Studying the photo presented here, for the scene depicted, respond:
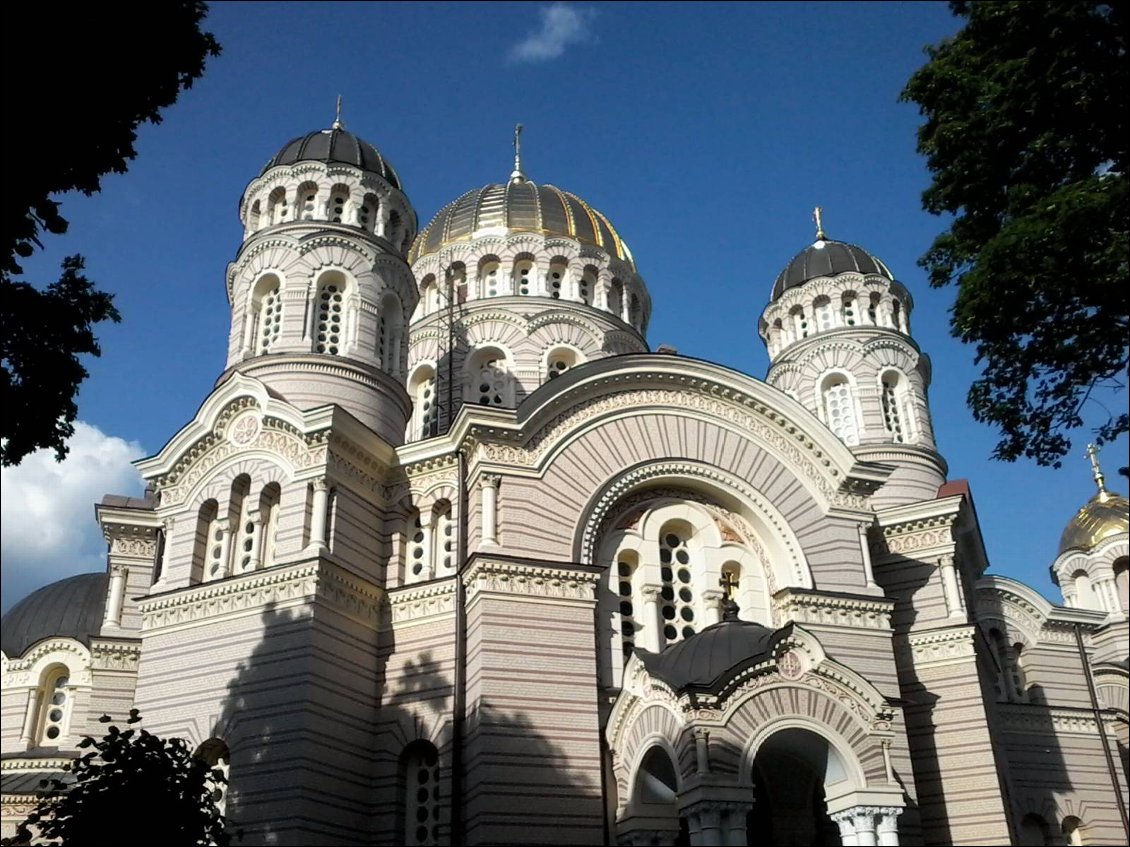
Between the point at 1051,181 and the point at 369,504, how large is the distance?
38.4ft

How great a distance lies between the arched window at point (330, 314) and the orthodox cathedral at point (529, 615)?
0.06m

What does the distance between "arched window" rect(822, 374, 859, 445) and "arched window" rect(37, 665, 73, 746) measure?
1871 centimetres

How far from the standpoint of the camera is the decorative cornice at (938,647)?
20.4m

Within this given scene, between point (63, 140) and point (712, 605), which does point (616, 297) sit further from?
point (63, 140)

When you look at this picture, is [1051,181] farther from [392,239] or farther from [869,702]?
[392,239]

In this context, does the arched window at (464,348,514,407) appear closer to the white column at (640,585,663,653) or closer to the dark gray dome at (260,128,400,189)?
the dark gray dome at (260,128,400,189)

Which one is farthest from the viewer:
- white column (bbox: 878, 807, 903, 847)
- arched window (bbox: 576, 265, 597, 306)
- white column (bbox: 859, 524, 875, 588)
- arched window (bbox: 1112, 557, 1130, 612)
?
arched window (bbox: 1112, 557, 1130, 612)

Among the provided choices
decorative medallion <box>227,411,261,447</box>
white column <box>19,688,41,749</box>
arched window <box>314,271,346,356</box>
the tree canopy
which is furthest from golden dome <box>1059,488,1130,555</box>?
the tree canopy

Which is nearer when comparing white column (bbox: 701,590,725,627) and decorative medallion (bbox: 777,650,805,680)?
decorative medallion (bbox: 777,650,805,680)

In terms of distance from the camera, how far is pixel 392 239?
22.9 metres

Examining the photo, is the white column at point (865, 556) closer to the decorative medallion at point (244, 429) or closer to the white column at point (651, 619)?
the white column at point (651, 619)

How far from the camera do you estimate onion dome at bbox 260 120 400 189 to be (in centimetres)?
2281

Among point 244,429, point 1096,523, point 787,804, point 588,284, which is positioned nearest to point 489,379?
point 588,284

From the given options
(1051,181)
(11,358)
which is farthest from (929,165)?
(11,358)
